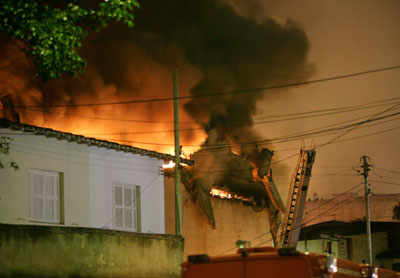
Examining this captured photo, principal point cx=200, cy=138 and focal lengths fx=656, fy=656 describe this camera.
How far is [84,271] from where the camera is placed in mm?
14695

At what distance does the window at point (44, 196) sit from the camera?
60.5 feet

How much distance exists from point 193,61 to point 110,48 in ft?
14.4

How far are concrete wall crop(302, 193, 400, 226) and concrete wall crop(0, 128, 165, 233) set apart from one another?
4509cm

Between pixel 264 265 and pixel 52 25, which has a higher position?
pixel 52 25

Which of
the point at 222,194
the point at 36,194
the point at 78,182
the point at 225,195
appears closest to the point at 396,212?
the point at 225,195

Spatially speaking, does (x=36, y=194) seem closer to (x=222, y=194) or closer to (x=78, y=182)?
(x=78, y=182)

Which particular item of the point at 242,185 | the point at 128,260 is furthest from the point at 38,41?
the point at 242,185

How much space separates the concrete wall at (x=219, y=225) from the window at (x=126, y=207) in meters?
3.65

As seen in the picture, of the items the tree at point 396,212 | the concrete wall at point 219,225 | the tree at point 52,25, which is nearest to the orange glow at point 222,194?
the concrete wall at point 219,225

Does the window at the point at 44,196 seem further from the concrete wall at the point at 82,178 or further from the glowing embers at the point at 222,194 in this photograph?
the glowing embers at the point at 222,194

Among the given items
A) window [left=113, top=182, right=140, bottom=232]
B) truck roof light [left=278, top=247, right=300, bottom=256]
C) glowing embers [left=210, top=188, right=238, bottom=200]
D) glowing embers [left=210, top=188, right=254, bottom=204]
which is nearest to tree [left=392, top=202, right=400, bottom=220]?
glowing embers [left=210, top=188, right=254, bottom=204]

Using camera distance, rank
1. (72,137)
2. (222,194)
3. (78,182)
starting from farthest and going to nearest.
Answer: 1. (222,194)
2. (78,182)
3. (72,137)

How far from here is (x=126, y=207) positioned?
21.6 meters

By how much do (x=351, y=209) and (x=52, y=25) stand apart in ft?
199
